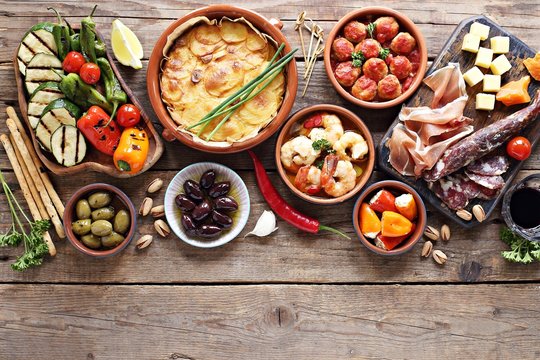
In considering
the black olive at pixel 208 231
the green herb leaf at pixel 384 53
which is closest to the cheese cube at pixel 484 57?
the green herb leaf at pixel 384 53

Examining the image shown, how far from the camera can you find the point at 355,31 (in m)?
2.93

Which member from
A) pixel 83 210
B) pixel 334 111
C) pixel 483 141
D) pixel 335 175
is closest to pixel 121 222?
pixel 83 210

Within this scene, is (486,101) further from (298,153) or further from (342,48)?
(298,153)

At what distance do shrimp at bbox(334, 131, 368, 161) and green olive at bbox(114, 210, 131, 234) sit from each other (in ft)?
3.73

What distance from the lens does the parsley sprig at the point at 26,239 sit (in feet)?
9.60

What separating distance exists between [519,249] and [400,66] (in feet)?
3.78

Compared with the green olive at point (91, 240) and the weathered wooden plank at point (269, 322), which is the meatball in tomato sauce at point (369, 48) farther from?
the green olive at point (91, 240)

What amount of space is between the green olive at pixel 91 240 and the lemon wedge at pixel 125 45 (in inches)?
35.7

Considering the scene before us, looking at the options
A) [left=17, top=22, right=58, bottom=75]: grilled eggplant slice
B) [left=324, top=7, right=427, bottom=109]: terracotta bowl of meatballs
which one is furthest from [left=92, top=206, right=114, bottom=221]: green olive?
[left=324, top=7, right=427, bottom=109]: terracotta bowl of meatballs

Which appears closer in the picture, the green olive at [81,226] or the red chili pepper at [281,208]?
the green olive at [81,226]

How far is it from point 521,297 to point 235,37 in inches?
81.9

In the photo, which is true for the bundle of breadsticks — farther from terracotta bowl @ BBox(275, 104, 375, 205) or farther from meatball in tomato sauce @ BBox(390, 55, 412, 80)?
meatball in tomato sauce @ BBox(390, 55, 412, 80)

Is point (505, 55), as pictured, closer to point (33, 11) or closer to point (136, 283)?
point (136, 283)

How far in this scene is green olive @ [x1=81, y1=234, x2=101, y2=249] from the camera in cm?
292
